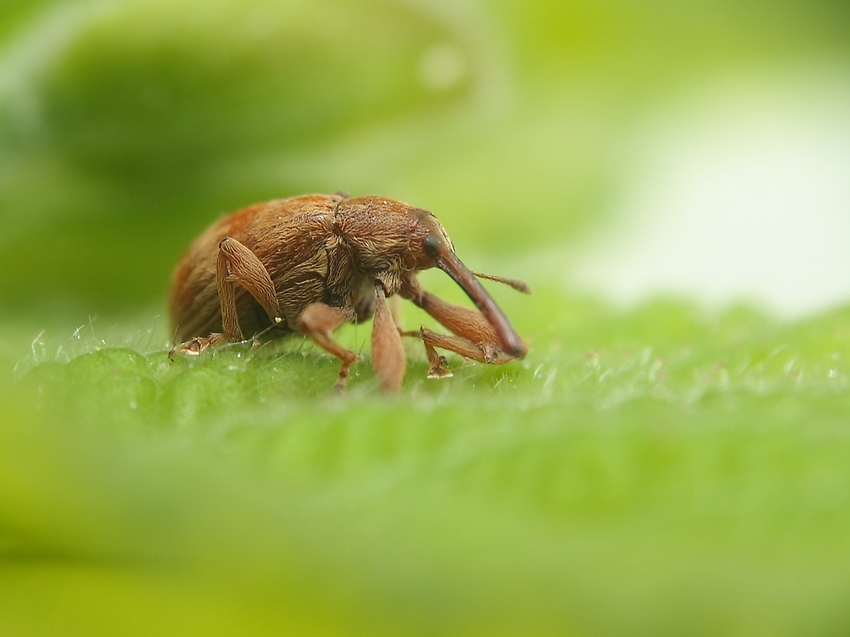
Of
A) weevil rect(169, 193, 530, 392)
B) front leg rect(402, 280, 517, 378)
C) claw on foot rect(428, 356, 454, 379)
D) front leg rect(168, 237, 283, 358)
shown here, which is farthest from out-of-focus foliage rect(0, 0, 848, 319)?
claw on foot rect(428, 356, 454, 379)

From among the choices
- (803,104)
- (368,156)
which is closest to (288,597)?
(368,156)

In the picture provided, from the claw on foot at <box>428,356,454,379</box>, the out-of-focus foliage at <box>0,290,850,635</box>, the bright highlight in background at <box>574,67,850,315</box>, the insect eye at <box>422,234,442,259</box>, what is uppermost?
the bright highlight in background at <box>574,67,850,315</box>

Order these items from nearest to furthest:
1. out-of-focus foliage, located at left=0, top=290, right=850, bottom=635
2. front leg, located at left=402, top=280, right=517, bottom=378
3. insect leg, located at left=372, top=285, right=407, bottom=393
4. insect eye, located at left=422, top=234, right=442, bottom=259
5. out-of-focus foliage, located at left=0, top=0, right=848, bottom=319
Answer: out-of-focus foliage, located at left=0, top=290, right=850, bottom=635 → insect leg, located at left=372, top=285, right=407, bottom=393 → front leg, located at left=402, top=280, right=517, bottom=378 → insect eye, located at left=422, top=234, right=442, bottom=259 → out-of-focus foliage, located at left=0, top=0, right=848, bottom=319

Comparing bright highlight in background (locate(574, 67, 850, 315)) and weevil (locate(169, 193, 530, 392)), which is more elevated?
bright highlight in background (locate(574, 67, 850, 315))

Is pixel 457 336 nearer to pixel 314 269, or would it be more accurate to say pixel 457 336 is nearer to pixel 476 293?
pixel 476 293

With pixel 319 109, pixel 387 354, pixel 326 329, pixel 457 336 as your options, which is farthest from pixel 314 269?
pixel 319 109

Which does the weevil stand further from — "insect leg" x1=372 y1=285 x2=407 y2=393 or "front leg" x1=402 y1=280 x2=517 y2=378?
"insect leg" x1=372 y1=285 x2=407 y2=393
